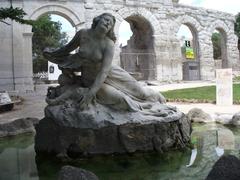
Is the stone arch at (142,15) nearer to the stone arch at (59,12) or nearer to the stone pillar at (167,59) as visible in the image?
the stone pillar at (167,59)

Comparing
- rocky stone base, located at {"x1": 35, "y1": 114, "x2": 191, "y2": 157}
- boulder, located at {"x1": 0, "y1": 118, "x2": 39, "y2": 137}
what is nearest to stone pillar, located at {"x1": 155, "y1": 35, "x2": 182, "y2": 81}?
boulder, located at {"x1": 0, "y1": 118, "x2": 39, "y2": 137}

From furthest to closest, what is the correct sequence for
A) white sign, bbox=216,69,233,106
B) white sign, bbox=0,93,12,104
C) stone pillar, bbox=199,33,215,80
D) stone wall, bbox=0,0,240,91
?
stone pillar, bbox=199,33,215,80 < stone wall, bbox=0,0,240,91 < white sign, bbox=0,93,12,104 < white sign, bbox=216,69,233,106

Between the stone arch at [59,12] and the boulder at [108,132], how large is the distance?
635 inches

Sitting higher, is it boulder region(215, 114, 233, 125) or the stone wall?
the stone wall

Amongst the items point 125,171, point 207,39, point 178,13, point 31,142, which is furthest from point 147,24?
point 125,171

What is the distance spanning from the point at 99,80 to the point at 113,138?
0.72m

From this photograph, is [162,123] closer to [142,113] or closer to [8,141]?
[142,113]

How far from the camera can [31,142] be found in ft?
18.3

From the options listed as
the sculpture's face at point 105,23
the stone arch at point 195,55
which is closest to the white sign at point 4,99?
the sculpture's face at point 105,23

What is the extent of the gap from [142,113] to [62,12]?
658 inches

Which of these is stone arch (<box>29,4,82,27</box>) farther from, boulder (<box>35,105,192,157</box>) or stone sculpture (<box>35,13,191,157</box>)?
boulder (<box>35,105,192,157</box>)

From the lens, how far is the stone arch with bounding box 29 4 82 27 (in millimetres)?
19469

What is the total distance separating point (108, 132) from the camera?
13.8 ft

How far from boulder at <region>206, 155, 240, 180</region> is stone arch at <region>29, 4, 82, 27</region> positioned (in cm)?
1807
